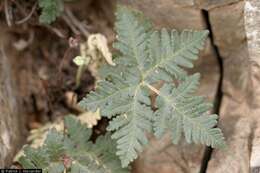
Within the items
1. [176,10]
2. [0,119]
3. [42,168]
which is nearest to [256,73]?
[176,10]

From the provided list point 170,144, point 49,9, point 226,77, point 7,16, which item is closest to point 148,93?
point 170,144

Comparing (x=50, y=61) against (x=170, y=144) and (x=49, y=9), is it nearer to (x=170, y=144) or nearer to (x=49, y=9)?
(x=49, y=9)

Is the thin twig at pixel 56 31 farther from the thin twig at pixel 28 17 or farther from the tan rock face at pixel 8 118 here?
the tan rock face at pixel 8 118

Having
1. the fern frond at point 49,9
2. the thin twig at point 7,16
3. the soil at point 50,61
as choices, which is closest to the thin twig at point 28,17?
the thin twig at point 7,16

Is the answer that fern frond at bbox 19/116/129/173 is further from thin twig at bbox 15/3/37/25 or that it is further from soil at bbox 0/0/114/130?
thin twig at bbox 15/3/37/25

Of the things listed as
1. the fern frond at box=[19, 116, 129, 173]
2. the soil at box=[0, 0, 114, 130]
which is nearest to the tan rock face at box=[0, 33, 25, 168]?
the soil at box=[0, 0, 114, 130]

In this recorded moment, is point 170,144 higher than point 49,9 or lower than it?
lower

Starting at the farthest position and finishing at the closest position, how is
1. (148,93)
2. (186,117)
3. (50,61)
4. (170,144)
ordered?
(50,61), (170,144), (148,93), (186,117)
